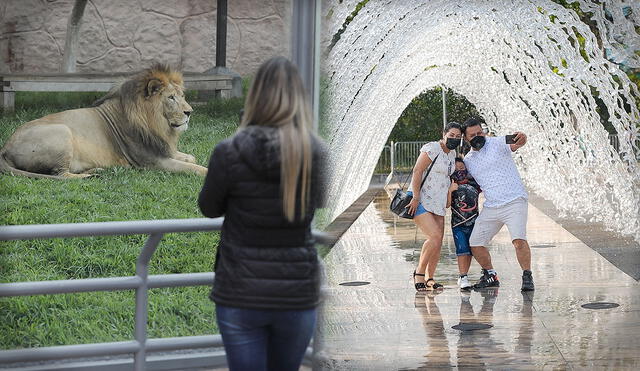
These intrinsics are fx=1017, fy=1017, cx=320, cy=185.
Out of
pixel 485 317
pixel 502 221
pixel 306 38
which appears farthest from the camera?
pixel 502 221

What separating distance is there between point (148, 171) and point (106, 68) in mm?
614

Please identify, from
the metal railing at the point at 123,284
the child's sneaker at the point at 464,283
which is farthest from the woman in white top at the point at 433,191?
the metal railing at the point at 123,284

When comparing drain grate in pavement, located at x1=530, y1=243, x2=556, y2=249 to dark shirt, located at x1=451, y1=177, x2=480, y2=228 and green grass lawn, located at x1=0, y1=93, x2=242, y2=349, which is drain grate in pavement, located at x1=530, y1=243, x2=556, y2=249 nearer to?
dark shirt, located at x1=451, y1=177, x2=480, y2=228

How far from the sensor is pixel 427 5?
18438 millimetres

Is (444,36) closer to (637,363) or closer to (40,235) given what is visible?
(637,363)

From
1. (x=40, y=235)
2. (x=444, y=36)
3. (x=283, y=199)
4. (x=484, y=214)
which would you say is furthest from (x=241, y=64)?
(x=444, y=36)

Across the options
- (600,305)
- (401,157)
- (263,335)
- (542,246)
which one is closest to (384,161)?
(401,157)

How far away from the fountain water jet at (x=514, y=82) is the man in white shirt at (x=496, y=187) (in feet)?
11.6

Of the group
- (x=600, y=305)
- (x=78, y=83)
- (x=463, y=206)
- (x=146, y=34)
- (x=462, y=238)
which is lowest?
(x=600, y=305)

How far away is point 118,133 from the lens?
566cm

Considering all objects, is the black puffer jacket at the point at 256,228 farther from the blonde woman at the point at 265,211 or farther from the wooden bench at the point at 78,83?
the wooden bench at the point at 78,83

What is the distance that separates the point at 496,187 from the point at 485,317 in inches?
52.2

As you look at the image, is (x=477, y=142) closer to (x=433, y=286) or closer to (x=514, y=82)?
(x=433, y=286)

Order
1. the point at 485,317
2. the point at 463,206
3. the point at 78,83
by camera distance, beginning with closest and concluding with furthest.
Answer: the point at 78,83 → the point at 485,317 → the point at 463,206
